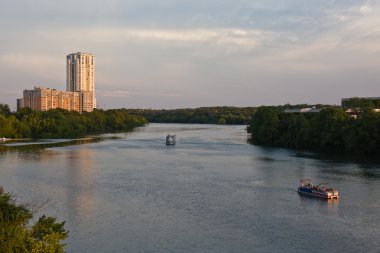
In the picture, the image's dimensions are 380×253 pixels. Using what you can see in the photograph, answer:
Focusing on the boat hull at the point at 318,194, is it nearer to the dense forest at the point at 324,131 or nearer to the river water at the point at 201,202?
the river water at the point at 201,202

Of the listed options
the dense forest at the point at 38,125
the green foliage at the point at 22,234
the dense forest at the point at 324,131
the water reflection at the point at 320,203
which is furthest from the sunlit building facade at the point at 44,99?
the green foliage at the point at 22,234

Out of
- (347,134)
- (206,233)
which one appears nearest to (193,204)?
(206,233)

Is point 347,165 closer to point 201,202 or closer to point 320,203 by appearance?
point 320,203

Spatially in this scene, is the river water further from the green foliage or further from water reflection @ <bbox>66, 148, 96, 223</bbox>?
the green foliage

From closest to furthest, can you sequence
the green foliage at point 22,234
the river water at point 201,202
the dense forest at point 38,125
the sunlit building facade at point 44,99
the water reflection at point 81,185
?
the green foliage at point 22,234
the river water at point 201,202
the water reflection at point 81,185
the dense forest at point 38,125
the sunlit building facade at point 44,99

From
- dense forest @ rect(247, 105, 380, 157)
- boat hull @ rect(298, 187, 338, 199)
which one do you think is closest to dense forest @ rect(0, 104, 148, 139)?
dense forest @ rect(247, 105, 380, 157)

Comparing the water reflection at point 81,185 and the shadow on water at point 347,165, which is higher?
the shadow on water at point 347,165

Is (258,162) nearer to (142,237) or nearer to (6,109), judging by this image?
(142,237)
